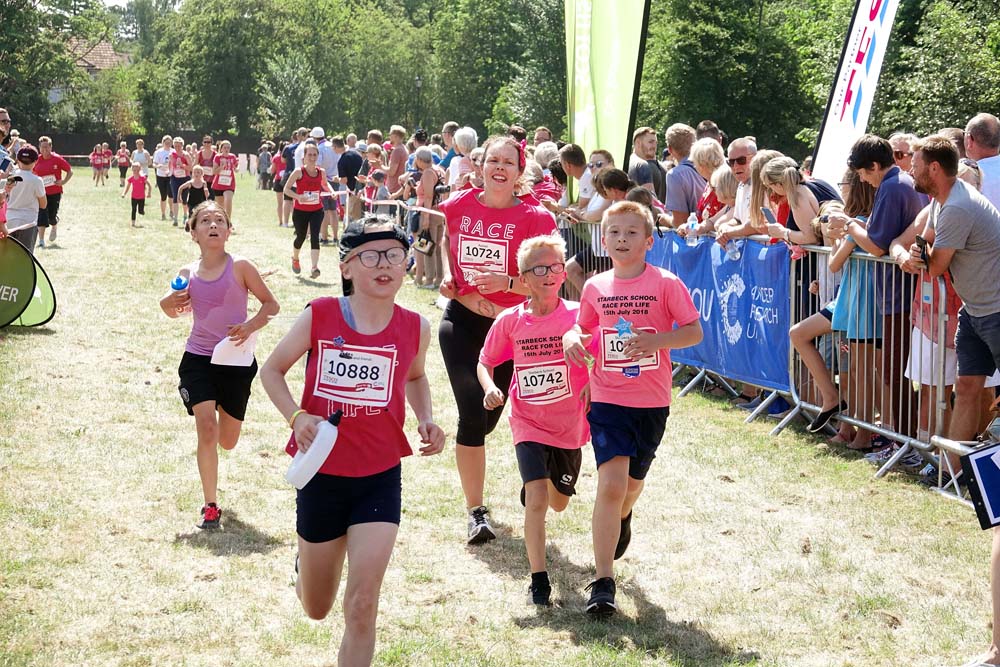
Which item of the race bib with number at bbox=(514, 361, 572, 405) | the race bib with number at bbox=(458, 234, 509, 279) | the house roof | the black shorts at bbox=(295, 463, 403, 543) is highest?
the house roof

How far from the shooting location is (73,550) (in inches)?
246

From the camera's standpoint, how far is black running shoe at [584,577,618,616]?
5.30 m

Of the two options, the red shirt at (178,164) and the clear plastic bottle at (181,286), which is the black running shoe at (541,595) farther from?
the red shirt at (178,164)

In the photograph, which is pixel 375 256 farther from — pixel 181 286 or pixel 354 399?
pixel 181 286

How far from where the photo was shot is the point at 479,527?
21.2 ft

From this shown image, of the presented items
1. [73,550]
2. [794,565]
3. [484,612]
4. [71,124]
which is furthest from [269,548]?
[71,124]

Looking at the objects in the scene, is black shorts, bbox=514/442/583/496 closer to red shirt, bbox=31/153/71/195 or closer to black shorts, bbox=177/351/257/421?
black shorts, bbox=177/351/257/421

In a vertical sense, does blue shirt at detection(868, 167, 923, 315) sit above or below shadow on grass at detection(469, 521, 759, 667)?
above

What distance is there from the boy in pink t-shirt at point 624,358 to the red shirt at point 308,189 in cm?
1311

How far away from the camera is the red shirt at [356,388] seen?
14.3ft

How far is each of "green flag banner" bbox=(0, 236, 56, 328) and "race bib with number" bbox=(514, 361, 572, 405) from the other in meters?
8.31

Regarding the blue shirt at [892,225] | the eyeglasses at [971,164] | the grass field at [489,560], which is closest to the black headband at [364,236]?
the grass field at [489,560]

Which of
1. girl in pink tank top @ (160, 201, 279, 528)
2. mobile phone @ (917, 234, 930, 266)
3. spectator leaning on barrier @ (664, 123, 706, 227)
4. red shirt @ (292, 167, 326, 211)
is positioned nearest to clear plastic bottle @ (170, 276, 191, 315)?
girl in pink tank top @ (160, 201, 279, 528)

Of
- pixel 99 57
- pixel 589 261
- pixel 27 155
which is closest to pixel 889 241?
pixel 589 261
